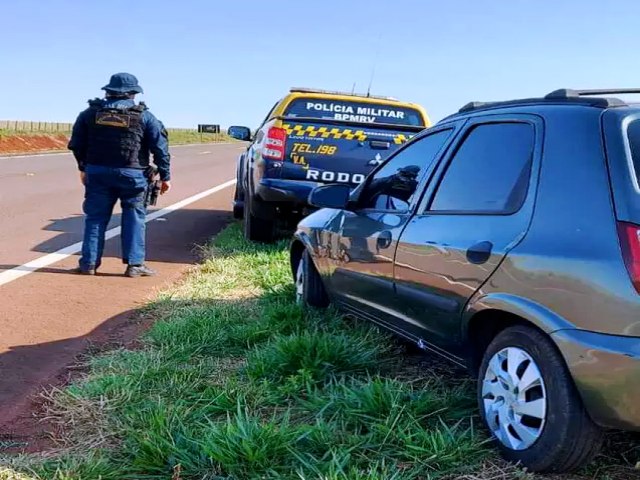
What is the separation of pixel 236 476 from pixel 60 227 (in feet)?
26.3

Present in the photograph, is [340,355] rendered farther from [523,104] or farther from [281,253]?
[281,253]

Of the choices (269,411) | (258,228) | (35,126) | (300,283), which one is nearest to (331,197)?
(300,283)

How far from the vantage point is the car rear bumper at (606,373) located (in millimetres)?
2549

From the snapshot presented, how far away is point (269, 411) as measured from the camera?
12.0 feet

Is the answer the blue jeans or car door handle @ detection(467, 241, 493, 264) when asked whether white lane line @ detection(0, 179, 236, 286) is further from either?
car door handle @ detection(467, 241, 493, 264)

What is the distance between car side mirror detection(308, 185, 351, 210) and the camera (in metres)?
4.68

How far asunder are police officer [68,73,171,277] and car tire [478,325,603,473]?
4767 mm

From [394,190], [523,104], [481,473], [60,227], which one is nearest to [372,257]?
[394,190]

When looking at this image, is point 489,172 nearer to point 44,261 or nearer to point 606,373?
point 606,373

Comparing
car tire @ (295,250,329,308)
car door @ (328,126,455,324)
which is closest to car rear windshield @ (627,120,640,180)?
car door @ (328,126,455,324)

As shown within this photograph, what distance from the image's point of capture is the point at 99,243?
7.20 meters

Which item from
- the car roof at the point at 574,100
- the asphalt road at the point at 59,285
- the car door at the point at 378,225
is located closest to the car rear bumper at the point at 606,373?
the car roof at the point at 574,100

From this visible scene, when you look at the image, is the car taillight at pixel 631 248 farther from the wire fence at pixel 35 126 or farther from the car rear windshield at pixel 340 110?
the wire fence at pixel 35 126

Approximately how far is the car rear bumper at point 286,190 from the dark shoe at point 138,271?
4.79 ft
